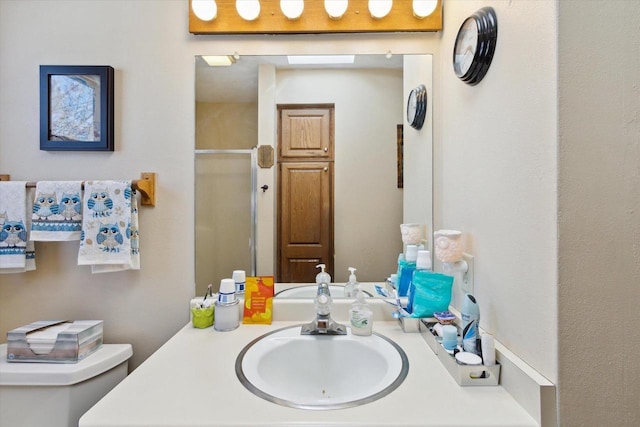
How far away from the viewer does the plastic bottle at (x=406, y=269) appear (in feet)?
3.61

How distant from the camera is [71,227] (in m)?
1.03

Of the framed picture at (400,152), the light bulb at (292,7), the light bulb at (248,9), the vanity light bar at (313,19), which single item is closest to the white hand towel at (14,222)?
the vanity light bar at (313,19)

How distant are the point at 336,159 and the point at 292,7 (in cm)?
55

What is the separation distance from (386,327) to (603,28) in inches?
36.2

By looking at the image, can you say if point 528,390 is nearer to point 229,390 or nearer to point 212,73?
point 229,390

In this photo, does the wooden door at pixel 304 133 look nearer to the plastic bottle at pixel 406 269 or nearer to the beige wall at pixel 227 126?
the beige wall at pixel 227 126

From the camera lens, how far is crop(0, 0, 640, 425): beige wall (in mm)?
572

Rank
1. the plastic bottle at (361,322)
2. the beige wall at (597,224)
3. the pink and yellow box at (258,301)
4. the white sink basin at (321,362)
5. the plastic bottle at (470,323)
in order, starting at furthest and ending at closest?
the pink and yellow box at (258,301)
the plastic bottle at (361,322)
the white sink basin at (321,362)
the plastic bottle at (470,323)
the beige wall at (597,224)

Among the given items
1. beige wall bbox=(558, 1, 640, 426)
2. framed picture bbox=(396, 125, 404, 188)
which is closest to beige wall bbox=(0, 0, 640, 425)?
beige wall bbox=(558, 1, 640, 426)

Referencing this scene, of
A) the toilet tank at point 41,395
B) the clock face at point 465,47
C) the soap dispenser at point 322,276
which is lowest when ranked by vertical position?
the toilet tank at point 41,395

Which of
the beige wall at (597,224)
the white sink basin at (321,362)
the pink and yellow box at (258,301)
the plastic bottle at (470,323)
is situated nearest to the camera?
the beige wall at (597,224)

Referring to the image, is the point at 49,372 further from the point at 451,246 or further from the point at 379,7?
the point at 379,7

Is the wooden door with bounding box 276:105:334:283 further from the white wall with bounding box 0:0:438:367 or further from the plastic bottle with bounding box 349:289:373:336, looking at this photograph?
the white wall with bounding box 0:0:438:367

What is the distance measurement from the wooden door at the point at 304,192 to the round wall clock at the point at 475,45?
455mm
